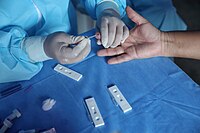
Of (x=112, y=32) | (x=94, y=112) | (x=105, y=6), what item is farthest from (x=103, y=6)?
(x=94, y=112)

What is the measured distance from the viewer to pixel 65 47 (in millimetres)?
775

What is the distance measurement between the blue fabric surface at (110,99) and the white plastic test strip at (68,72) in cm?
1

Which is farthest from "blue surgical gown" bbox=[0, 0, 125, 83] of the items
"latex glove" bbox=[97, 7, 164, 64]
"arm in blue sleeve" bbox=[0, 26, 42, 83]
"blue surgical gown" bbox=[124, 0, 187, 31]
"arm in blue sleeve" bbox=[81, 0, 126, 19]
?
"blue surgical gown" bbox=[124, 0, 187, 31]

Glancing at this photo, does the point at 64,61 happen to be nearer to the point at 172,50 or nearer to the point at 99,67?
the point at 99,67

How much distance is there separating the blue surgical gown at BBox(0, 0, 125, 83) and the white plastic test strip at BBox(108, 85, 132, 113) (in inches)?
10.3

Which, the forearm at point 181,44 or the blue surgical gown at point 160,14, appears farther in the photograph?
the blue surgical gown at point 160,14

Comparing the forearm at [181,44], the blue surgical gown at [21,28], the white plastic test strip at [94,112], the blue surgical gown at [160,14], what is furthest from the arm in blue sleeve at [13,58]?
the blue surgical gown at [160,14]

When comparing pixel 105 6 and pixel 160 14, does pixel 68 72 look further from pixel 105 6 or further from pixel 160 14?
pixel 160 14

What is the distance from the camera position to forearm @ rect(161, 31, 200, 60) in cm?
90

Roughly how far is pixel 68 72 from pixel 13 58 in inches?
7.0

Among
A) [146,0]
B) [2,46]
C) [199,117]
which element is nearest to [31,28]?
[2,46]

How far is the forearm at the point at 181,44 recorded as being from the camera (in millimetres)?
902

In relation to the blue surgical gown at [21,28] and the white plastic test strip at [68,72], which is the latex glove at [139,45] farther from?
the blue surgical gown at [21,28]

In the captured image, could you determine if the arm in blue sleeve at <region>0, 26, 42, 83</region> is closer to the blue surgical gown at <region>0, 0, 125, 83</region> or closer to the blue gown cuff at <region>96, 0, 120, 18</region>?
the blue surgical gown at <region>0, 0, 125, 83</region>
